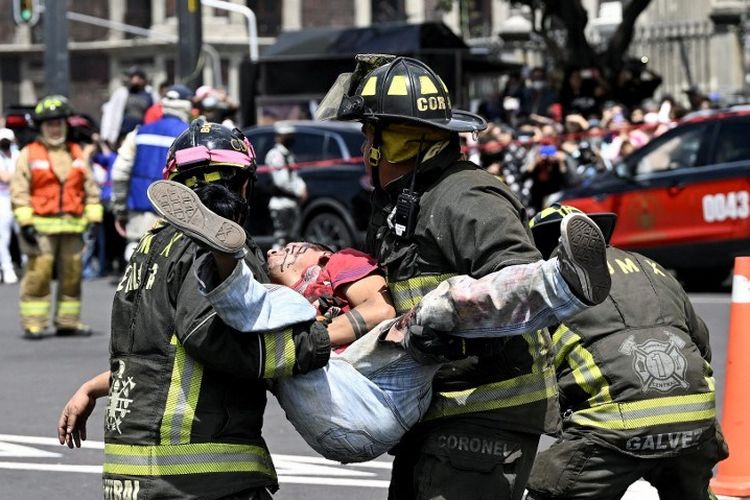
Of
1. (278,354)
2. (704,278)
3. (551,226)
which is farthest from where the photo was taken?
(704,278)

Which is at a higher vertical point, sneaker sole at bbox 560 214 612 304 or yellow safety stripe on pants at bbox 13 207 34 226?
sneaker sole at bbox 560 214 612 304

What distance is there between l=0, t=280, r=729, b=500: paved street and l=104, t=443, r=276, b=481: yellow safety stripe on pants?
329 centimetres

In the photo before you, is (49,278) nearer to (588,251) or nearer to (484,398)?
(484,398)

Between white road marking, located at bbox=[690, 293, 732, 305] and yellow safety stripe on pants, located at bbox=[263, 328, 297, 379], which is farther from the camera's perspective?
white road marking, located at bbox=[690, 293, 732, 305]

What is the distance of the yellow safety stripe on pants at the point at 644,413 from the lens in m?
4.77

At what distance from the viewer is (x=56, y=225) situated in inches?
499

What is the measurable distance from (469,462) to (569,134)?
15.0 m

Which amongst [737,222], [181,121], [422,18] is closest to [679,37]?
[737,222]

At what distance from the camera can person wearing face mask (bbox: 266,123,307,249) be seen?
17.6 metres

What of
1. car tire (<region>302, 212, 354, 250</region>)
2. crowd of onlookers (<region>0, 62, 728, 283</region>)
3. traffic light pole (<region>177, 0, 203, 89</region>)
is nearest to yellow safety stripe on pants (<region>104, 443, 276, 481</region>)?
crowd of onlookers (<region>0, 62, 728, 283</region>)

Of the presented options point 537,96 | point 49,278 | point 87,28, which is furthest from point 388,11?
point 49,278

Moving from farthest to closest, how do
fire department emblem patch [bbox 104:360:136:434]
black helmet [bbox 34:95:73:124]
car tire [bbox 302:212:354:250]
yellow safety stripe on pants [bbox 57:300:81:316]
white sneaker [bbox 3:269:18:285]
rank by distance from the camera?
white sneaker [bbox 3:269:18:285], car tire [bbox 302:212:354:250], yellow safety stripe on pants [bbox 57:300:81:316], black helmet [bbox 34:95:73:124], fire department emblem patch [bbox 104:360:136:434]

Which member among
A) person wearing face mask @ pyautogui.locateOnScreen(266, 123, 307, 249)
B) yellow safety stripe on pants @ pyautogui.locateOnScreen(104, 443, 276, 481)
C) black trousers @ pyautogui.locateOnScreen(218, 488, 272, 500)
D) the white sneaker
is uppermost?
yellow safety stripe on pants @ pyautogui.locateOnScreen(104, 443, 276, 481)

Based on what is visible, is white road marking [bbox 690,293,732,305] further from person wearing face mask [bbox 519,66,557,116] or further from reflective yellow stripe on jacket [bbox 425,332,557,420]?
reflective yellow stripe on jacket [bbox 425,332,557,420]
